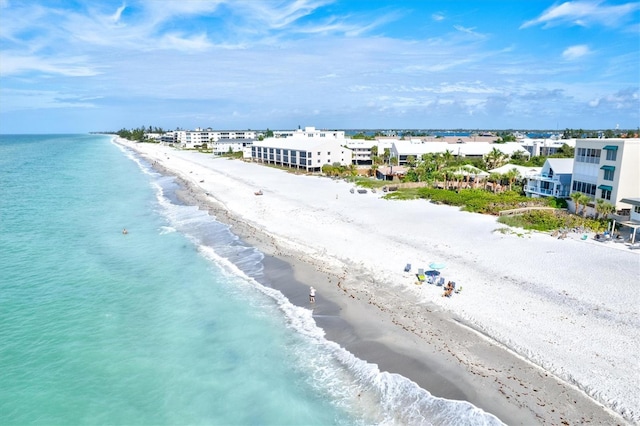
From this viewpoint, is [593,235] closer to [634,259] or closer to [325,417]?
[634,259]

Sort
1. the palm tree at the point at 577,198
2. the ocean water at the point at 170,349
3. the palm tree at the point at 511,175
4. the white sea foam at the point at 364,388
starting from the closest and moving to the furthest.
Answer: the white sea foam at the point at 364,388, the ocean water at the point at 170,349, the palm tree at the point at 577,198, the palm tree at the point at 511,175

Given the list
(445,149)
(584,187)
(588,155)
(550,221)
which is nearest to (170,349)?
(550,221)

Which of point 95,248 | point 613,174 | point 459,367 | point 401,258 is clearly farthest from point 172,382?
point 613,174

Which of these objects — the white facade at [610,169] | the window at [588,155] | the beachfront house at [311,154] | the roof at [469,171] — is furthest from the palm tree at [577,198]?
the beachfront house at [311,154]

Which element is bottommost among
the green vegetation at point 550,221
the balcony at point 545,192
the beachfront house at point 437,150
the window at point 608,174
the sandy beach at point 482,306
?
the sandy beach at point 482,306

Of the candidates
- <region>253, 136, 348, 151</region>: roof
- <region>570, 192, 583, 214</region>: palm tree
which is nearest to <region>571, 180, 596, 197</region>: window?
<region>570, 192, 583, 214</region>: palm tree

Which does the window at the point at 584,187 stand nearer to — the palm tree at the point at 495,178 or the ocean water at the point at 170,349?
the palm tree at the point at 495,178
